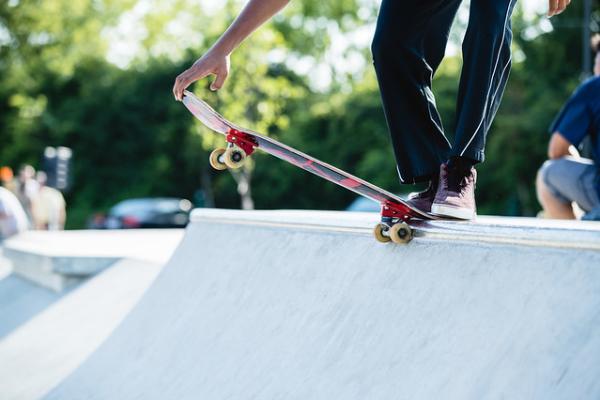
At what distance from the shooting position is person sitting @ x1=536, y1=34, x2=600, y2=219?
4.50 meters

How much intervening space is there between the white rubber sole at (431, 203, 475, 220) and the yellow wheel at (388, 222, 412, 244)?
0.89 feet

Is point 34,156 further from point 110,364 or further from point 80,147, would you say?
point 110,364

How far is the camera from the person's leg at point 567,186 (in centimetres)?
455

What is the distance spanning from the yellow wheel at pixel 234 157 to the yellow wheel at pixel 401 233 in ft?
2.62

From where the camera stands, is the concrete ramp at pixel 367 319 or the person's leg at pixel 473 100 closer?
the concrete ramp at pixel 367 319

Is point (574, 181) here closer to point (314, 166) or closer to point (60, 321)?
point (314, 166)

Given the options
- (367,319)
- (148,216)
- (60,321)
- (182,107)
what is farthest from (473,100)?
(182,107)

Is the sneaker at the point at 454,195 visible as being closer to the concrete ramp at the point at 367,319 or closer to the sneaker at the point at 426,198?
the sneaker at the point at 426,198

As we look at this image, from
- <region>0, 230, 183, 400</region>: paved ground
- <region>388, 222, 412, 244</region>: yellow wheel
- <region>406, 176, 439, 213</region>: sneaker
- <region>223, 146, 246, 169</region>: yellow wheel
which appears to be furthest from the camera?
<region>0, 230, 183, 400</region>: paved ground

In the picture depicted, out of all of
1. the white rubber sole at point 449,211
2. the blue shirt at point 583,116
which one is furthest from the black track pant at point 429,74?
the blue shirt at point 583,116

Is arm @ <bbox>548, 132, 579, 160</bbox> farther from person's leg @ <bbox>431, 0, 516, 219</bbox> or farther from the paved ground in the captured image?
the paved ground

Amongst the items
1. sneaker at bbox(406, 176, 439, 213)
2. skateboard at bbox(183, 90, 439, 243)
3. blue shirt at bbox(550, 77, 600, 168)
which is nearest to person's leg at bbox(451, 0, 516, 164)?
sneaker at bbox(406, 176, 439, 213)

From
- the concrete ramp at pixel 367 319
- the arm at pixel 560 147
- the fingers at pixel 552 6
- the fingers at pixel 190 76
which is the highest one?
the fingers at pixel 552 6

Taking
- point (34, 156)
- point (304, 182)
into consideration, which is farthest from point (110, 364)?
point (34, 156)
